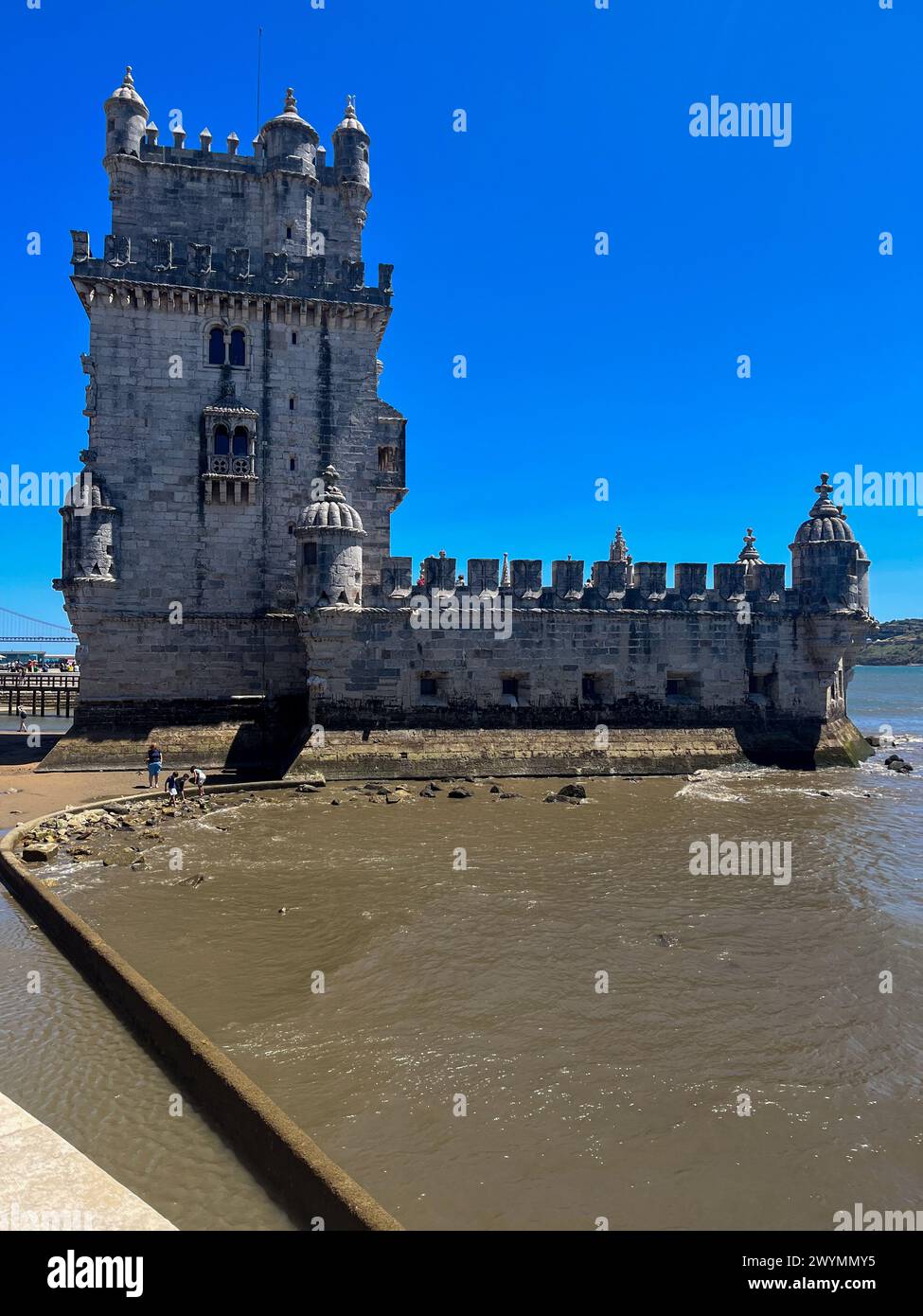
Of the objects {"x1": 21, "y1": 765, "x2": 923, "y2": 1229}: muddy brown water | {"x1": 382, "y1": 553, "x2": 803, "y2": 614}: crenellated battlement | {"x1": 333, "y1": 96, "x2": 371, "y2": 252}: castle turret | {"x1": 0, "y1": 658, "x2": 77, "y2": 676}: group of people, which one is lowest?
{"x1": 21, "y1": 765, "x2": 923, "y2": 1229}: muddy brown water

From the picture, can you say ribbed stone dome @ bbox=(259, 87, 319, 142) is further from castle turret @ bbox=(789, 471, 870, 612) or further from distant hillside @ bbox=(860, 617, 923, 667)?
distant hillside @ bbox=(860, 617, 923, 667)

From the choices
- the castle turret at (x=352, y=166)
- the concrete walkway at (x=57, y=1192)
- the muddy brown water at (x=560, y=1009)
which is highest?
the castle turret at (x=352, y=166)

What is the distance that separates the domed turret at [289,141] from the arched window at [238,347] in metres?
5.30

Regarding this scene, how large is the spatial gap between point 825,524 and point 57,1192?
904 inches

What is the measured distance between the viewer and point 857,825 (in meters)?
15.4

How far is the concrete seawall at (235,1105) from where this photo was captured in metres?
4.38

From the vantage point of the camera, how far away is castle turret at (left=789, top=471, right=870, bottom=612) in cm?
2186

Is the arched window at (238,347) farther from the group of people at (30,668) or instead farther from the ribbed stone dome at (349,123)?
the group of people at (30,668)


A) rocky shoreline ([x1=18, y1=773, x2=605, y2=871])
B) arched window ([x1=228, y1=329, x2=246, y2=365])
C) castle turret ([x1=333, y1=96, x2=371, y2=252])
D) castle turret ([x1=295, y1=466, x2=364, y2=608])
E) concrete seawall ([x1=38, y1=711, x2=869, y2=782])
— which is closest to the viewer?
rocky shoreline ([x1=18, y1=773, x2=605, y2=871])

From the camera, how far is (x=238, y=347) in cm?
2206

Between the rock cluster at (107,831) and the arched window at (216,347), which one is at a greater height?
the arched window at (216,347)

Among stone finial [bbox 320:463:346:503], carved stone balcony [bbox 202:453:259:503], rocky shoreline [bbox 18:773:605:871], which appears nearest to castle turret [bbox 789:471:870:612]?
rocky shoreline [bbox 18:773:605:871]

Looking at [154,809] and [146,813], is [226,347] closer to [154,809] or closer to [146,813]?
[154,809]

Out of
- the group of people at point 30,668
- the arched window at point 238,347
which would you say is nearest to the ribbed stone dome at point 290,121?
the arched window at point 238,347
